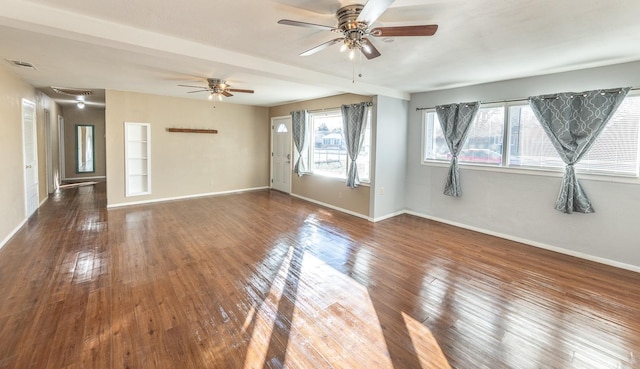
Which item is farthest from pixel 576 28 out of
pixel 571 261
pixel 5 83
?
pixel 5 83

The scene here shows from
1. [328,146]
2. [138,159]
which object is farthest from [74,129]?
[328,146]

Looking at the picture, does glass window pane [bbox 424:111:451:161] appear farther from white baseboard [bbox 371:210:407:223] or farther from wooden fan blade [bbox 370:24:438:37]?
wooden fan blade [bbox 370:24:438:37]

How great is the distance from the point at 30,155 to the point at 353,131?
225 inches

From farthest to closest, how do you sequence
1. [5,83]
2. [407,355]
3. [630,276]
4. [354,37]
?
[5,83] < [630,276] < [354,37] < [407,355]

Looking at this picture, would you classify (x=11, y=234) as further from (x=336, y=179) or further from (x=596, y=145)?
(x=596, y=145)

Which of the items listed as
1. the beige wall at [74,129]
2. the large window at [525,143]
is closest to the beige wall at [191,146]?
the beige wall at [74,129]

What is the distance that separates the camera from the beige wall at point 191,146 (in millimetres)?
5965

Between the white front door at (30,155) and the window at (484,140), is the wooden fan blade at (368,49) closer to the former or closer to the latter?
the window at (484,140)

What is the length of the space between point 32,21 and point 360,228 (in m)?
4.35

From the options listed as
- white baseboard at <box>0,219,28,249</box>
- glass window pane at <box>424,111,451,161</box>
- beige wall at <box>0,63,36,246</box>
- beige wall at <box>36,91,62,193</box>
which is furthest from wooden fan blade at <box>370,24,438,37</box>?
beige wall at <box>36,91,62,193</box>

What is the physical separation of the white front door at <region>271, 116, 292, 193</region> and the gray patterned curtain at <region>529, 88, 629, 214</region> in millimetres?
5225

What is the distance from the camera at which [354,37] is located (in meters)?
2.32

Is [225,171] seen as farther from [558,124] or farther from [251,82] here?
[558,124]

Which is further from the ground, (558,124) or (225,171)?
(558,124)
